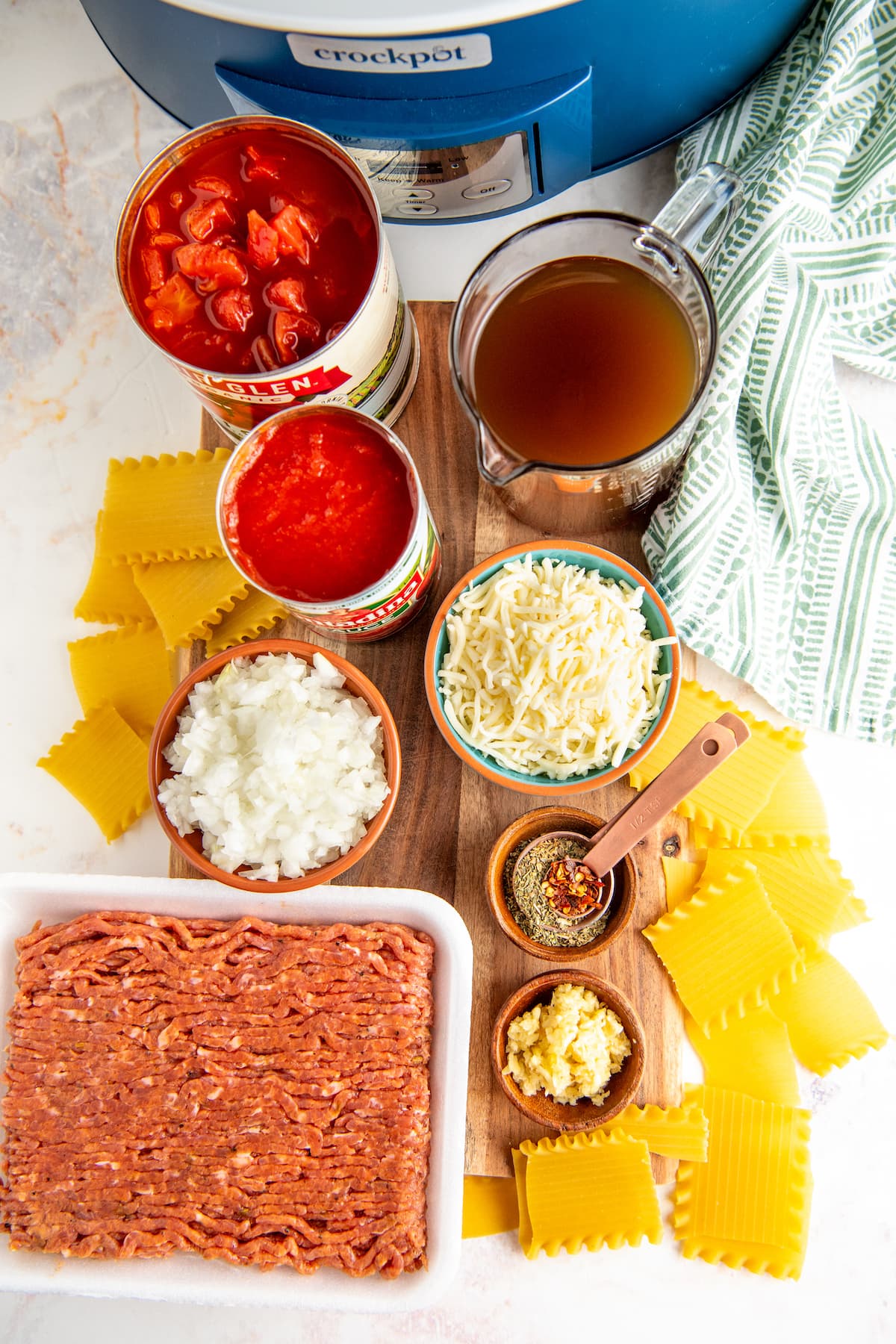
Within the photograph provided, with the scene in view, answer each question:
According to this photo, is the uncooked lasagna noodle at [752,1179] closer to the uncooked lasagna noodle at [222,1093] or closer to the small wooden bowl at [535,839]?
the small wooden bowl at [535,839]

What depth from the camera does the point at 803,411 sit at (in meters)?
1.66

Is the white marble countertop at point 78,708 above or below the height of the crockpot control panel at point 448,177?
below

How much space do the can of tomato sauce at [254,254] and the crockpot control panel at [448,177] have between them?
3.3 inches

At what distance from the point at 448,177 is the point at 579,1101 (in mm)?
1445

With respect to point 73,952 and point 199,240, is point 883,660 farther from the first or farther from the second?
point 73,952

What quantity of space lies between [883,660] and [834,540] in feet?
0.71

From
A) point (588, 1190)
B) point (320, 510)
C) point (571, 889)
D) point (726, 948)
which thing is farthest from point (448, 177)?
point (588, 1190)

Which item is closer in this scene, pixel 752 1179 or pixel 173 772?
A: pixel 173 772

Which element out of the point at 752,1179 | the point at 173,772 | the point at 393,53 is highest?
the point at 393,53

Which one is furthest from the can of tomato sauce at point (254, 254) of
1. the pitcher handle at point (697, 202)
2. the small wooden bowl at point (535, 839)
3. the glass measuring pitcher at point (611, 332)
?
the small wooden bowl at point (535, 839)

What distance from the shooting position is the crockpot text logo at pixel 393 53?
4.01 feet

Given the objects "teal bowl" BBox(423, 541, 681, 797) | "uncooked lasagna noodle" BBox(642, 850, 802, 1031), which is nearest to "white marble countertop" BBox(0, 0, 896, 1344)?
"uncooked lasagna noodle" BBox(642, 850, 802, 1031)

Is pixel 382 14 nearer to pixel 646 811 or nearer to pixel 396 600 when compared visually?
pixel 396 600

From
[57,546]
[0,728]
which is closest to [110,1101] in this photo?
[0,728]
